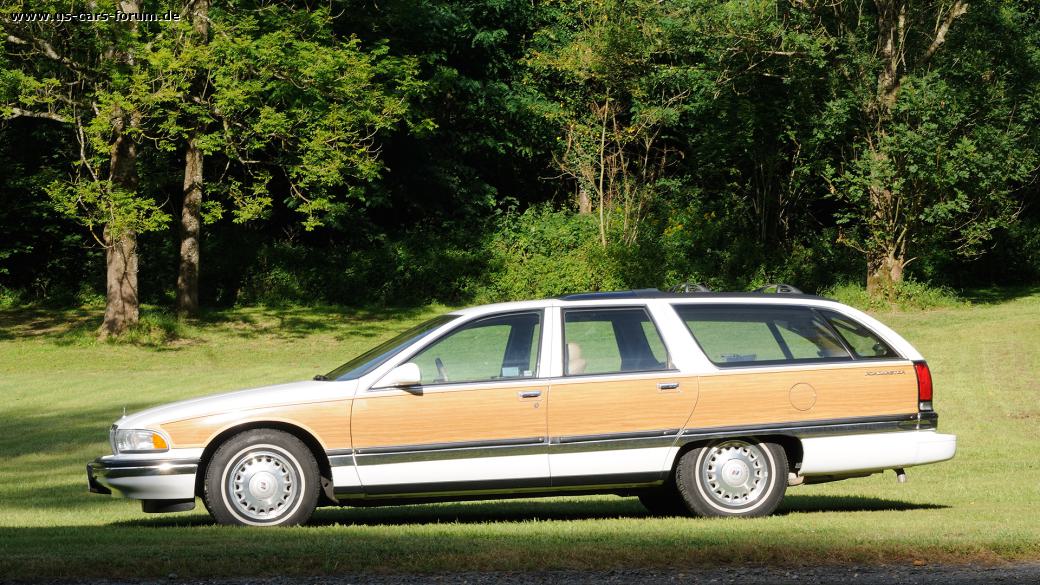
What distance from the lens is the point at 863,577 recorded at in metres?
6.88

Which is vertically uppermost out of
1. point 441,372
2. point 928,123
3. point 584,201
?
point 928,123

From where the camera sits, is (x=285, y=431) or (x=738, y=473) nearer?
(x=285, y=431)

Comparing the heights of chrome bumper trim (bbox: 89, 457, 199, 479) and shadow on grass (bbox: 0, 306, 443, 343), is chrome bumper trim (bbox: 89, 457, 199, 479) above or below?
above

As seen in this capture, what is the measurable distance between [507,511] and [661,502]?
4.12ft

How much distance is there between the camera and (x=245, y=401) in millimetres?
8883

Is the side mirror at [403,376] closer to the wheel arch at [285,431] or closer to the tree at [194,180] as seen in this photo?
the wheel arch at [285,431]

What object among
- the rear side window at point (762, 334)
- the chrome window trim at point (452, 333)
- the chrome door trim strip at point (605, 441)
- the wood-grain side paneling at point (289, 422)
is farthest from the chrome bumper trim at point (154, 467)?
the rear side window at point (762, 334)

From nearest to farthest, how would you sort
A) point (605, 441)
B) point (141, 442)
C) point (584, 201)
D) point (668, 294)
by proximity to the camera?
point (141, 442), point (605, 441), point (668, 294), point (584, 201)

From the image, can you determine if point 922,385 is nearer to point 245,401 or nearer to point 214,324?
point 245,401

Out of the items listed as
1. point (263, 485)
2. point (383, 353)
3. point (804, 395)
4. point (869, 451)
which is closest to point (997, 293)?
point (869, 451)

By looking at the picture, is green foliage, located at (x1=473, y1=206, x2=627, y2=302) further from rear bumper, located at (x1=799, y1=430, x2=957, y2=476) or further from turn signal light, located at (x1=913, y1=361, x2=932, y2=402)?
rear bumper, located at (x1=799, y1=430, x2=957, y2=476)

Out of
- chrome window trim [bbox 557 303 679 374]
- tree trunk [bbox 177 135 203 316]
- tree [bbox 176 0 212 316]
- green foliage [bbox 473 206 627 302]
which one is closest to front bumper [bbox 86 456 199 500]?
chrome window trim [bbox 557 303 679 374]

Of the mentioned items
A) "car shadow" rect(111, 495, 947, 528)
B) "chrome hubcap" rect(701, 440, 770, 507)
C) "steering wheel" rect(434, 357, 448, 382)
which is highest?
"steering wheel" rect(434, 357, 448, 382)

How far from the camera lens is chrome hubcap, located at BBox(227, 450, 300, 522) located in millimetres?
8836
